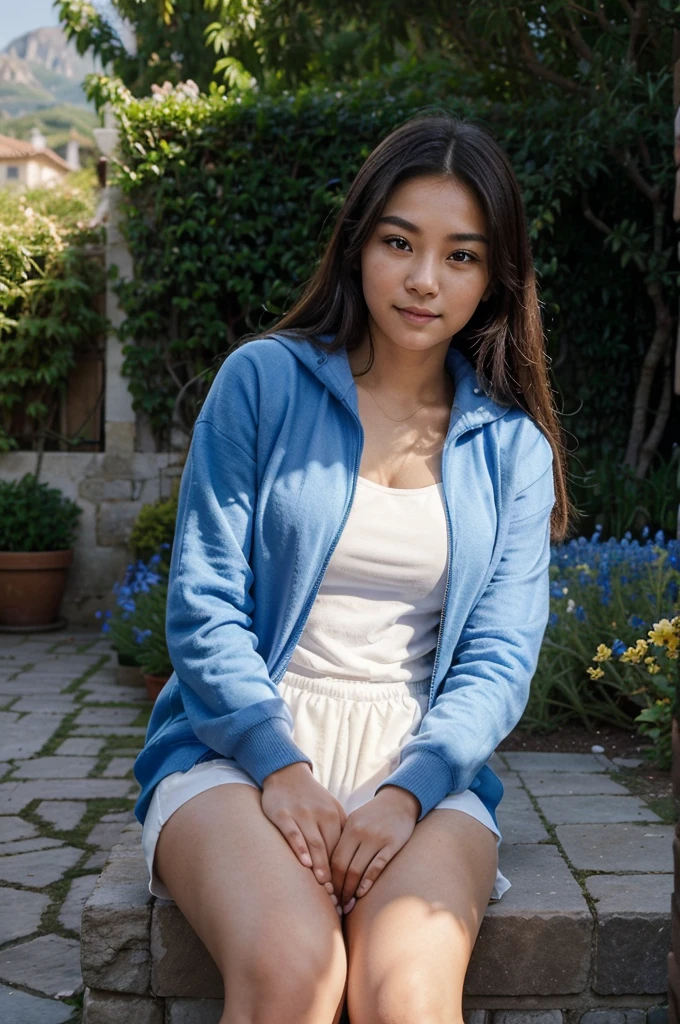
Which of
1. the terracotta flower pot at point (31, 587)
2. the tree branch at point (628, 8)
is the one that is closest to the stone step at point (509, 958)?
the tree branch at point (628, 8)

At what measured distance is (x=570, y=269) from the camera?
18.8ft

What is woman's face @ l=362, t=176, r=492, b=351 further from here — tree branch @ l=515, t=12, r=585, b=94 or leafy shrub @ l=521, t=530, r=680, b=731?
tree branch @ l=515, t=12, r=585, b=94

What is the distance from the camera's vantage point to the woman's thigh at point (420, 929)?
1.34 meters

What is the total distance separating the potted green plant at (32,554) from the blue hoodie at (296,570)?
4.41 m

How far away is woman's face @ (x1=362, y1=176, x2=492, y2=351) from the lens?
180cm

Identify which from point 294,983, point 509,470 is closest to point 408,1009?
point 294,983

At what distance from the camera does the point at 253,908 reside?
138 centimetres

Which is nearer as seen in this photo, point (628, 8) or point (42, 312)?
point (628, 8)

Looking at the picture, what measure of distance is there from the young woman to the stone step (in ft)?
0.25

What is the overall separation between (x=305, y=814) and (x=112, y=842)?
1.48m

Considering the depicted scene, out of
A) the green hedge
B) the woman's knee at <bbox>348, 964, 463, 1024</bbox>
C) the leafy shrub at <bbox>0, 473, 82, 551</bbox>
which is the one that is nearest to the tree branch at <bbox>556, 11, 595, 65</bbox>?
the green hedge

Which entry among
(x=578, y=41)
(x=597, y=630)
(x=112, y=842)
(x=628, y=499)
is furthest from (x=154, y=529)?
(x=578, y=41)

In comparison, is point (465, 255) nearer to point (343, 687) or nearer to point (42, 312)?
point (343, 687)

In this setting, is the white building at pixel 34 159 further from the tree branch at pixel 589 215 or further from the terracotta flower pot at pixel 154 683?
the terracotta flower pot at pixel 154 683
